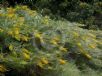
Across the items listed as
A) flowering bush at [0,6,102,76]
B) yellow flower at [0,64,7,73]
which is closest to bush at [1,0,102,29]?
flowering bush at [0,6,102,76]

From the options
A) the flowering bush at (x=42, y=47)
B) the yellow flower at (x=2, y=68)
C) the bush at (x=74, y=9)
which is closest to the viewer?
the yellow flower at (x=2, y=68)

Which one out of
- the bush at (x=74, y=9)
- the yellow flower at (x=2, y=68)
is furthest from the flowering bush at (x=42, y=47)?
the bush at (x=74, y=9)

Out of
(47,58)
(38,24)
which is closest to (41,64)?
(47,58)

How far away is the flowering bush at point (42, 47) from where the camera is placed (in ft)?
19.9

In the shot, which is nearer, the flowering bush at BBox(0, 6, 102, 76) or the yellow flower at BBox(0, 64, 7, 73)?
the yellow flower at BBox(0, 64, 7, 73)

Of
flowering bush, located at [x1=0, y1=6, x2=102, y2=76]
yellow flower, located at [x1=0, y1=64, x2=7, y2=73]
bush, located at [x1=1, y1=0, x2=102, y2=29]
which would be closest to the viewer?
yellow flower, located at [x1=0, y1=64, x2=7, y2=73]

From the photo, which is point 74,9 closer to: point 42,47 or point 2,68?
point 42,47

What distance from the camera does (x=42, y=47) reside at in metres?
6.62

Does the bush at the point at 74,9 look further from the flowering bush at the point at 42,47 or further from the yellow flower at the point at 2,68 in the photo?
the yellow flower at the point at 2,68

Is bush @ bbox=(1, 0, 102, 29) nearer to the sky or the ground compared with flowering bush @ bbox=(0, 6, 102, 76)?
nearer to the ground

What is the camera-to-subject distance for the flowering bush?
608 centimetres

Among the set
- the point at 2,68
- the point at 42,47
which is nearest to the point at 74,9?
the point at 42,47

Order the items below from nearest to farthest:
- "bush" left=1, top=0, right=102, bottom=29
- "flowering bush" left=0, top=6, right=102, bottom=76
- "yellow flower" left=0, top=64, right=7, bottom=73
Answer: "yellow flower" left=0, top=64, right=7, bottom=73 → "flowering bush" left=0, top=6, right=102, bottom=76 → "bush" left=1, top=0, right=102, bottom=29

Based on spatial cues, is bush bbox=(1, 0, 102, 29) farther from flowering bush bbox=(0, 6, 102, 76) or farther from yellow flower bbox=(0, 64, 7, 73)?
yellow flower bbox=(0, 64, 7, 73)
